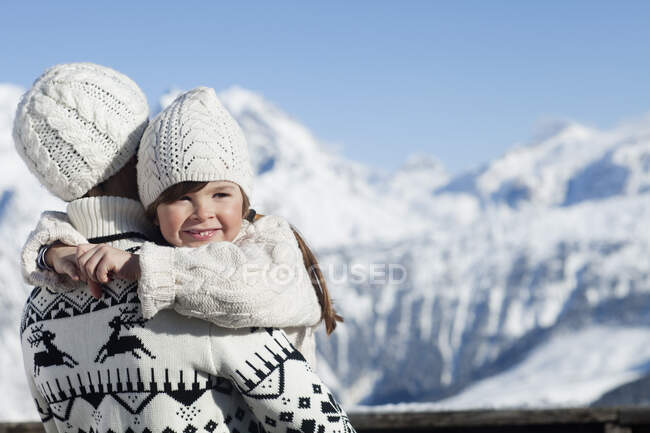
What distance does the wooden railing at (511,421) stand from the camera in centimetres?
409

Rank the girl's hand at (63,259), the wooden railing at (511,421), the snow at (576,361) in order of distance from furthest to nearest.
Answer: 1. the snow at (576,361)
2. the wooden railing at (511,421)
3. the girl's hand at (63,259)

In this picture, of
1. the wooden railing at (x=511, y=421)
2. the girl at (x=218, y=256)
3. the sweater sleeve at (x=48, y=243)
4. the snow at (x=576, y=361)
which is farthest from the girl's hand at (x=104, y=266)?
the snow at (x=576, y=361)

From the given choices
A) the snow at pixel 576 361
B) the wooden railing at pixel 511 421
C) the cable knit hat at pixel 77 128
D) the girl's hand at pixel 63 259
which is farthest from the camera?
the snow at pixel 576 361

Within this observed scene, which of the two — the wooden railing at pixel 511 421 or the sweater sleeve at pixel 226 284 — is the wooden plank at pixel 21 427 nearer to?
the wooden railing at pixel 511 421

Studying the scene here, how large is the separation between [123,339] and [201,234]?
313mm

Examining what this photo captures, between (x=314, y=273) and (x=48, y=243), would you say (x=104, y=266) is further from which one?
(x=314, y=273)

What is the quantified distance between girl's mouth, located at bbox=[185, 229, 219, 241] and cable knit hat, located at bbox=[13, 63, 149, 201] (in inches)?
11.3

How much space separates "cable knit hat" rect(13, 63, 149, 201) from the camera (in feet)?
6.55

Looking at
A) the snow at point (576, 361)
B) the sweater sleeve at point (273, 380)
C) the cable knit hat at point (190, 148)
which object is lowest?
the sweater sleeve at point (273, 380)

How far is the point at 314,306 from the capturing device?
6.52ft

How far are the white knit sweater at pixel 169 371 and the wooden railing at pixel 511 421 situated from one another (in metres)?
2.42

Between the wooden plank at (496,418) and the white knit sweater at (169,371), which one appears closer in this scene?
the white knit sweater at (169,371)

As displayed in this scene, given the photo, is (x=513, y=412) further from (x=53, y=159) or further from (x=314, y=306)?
(x=53, y=159)

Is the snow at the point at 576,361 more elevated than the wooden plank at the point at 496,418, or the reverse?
the snow at the point at 576,361
